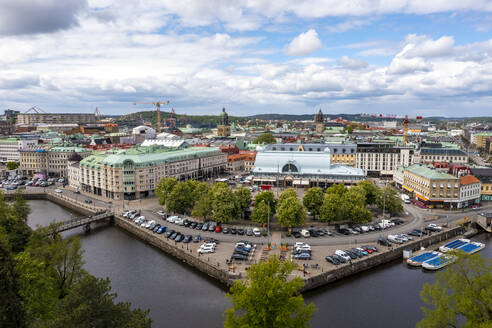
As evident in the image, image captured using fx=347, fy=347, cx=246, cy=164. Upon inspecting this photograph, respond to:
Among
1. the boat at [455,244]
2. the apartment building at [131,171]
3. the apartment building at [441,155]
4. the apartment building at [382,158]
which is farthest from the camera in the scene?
the apartment building at [441,155]

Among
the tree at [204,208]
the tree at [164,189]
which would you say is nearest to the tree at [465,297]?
the tree at [204,208]

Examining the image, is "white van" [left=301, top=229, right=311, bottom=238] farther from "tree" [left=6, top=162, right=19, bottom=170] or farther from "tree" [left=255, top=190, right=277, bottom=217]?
"tree" [left=6, top=162, right=19, bottom=170]

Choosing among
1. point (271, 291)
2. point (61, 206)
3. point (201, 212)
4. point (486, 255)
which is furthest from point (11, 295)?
point (61, 206)

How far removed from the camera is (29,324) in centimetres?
2273

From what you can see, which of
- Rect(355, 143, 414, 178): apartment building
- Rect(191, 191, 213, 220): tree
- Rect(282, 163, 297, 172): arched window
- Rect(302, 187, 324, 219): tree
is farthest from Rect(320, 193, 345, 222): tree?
Rect(355, 143, 414, 178): apartment building

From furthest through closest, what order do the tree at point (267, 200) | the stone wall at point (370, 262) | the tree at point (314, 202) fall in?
the tree at point (314, 202) < the tree at point (267, 200) < the stone wall at point (370, 262)

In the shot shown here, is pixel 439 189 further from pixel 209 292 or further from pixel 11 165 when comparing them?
pixel 11 165

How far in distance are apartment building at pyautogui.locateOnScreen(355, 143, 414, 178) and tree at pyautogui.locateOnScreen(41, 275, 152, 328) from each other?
3398 inches

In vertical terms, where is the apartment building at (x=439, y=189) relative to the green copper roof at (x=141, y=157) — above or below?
below

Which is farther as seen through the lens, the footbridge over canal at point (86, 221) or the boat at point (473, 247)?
the footbridge over canal at point (86, 221)

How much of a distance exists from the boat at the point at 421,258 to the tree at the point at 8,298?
1598 inches

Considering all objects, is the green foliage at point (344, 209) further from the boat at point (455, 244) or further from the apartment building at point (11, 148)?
the apartment building at point (11, 148)

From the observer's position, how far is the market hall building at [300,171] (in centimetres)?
8162

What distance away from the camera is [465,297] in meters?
21.3
